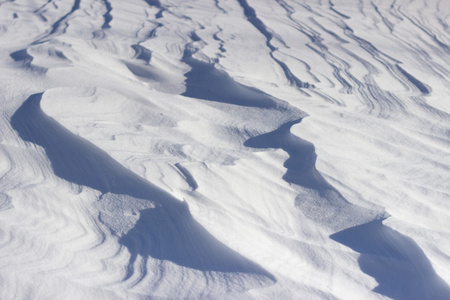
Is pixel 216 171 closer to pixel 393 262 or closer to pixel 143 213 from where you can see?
pixel 143 213

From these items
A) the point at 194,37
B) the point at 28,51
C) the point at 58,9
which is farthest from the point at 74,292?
the point at 58,9

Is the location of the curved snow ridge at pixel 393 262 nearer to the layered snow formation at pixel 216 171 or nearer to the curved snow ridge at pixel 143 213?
the layered snow formation at pixel 216 171

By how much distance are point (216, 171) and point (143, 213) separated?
24 centimetres

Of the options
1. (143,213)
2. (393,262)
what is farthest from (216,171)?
(393,262)

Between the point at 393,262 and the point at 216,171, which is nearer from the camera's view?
the point at 393,262

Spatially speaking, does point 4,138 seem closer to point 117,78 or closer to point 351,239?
point 117,78

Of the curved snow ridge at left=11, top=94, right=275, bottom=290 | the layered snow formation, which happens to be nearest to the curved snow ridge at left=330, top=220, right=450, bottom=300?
the layered snow formation

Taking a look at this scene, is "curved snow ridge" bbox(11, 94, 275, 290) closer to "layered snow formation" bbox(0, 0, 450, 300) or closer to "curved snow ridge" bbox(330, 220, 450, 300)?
"layered snow formation" bbox(0, 0, 450, 300)

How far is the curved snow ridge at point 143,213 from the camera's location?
3.37 ft

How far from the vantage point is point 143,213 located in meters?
1.16

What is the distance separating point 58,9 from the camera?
3.10 meters

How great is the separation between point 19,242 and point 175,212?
31cm

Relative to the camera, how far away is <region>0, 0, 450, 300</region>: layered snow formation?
1013 millimetres

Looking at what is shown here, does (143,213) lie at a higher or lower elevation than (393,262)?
lower
